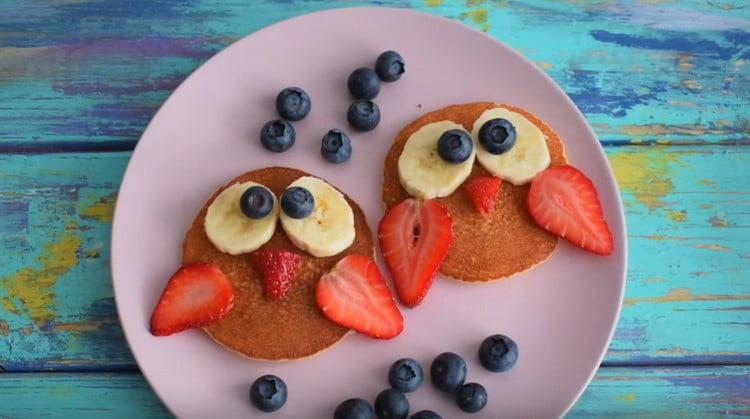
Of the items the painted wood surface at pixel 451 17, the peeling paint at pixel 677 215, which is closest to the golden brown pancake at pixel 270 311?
the painted wood surface at pixel 451 17

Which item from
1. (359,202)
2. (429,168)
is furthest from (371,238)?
(429,168)

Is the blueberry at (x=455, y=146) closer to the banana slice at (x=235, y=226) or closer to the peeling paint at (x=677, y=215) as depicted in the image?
the banana slice at (x=235, y=226)

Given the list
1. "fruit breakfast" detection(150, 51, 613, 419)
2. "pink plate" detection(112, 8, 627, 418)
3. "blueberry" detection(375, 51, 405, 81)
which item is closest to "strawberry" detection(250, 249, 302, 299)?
"fruit breakfast" detection(150, 51, 613, 419)

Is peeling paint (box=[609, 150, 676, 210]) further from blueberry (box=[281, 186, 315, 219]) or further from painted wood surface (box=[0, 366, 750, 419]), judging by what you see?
blueberry (box=[281, 186, 315, 219])

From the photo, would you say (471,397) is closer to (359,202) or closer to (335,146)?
(359,202)

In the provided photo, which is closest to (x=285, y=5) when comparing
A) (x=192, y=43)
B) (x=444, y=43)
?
(x=192, y=43)
